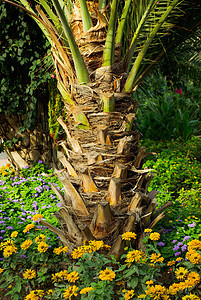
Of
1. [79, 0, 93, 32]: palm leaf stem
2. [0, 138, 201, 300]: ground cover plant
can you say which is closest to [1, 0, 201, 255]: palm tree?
[79, 0, 93, 32]: palm leaf stem

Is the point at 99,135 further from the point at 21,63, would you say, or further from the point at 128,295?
the point at 21,63

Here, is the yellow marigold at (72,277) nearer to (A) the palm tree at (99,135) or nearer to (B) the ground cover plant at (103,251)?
(B) the ground cover plant at (103,251)

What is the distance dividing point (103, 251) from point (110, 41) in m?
1.43

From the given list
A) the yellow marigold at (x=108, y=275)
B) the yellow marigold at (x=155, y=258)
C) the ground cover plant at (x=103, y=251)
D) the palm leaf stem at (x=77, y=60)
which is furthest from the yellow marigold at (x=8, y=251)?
the palm leaf stem at (x=77, y=60)

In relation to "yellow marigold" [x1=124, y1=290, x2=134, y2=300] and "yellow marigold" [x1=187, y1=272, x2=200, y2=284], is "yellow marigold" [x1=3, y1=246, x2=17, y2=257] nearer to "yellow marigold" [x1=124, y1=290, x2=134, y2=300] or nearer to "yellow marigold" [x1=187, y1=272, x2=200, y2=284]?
"yellow marigold" [x1=124, y1=290, x2=134, y2=300]

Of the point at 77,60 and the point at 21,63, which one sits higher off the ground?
the point at 21,63

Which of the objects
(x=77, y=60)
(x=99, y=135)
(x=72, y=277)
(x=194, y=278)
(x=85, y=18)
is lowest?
(x=194, y=278)

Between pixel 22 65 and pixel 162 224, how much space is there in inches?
133

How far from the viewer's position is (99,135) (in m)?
2.12

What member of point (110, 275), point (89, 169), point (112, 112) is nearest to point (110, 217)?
point (89, 169)

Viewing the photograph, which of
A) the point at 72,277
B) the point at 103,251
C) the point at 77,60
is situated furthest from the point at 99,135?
the point at 72,277

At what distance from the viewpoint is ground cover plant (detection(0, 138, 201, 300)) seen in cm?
174

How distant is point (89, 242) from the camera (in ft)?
6.56

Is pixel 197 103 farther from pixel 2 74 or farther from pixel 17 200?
pixel 17 200
